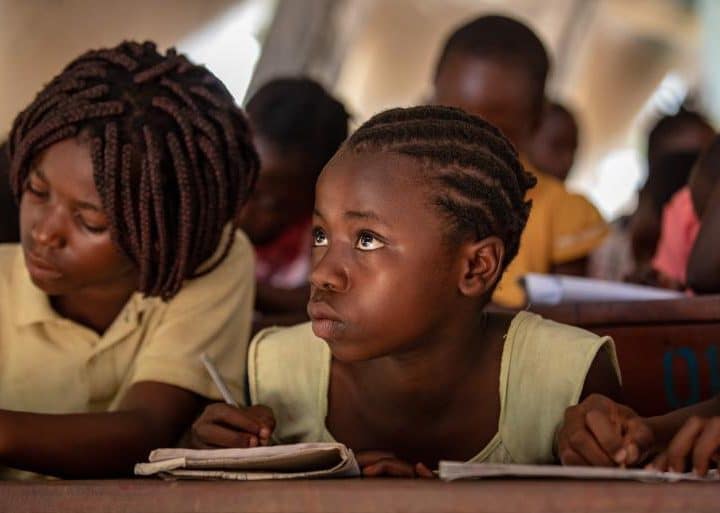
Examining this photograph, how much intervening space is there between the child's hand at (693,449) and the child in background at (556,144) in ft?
9.44

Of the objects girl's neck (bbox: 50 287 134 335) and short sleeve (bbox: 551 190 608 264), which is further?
short sleeve (bbox: 551 190 608 264)

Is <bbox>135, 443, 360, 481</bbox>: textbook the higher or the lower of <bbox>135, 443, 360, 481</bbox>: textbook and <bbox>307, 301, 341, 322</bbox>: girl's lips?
the lower

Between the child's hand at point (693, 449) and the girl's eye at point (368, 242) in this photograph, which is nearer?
the child's hand at point (693, 449)

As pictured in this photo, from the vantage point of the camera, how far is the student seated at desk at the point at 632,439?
956 millimetres

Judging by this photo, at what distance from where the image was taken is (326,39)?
409cm

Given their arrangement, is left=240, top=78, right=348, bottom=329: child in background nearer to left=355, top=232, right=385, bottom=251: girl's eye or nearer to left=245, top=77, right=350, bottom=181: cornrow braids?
left=245, top=77, right=350, bottom=181: cornrow braids

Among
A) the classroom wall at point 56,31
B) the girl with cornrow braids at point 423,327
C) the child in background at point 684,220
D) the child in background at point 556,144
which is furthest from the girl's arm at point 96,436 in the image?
the child in background at point 556,144

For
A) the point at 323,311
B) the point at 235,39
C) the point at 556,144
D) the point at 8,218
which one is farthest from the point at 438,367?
the point at 556,144

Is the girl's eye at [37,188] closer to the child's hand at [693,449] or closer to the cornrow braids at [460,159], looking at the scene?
the cornrow braids at [460,159]

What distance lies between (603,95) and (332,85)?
3.44 meters

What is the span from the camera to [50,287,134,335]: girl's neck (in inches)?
64.2

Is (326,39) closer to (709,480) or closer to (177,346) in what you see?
(177,346)

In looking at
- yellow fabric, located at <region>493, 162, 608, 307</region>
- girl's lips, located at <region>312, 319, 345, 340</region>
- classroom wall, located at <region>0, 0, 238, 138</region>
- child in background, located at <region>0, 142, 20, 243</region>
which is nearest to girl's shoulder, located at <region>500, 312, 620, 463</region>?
girl's lips, located at <region>312, 319, 345, 340</region>

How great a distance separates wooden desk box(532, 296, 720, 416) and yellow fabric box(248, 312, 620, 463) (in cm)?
26
